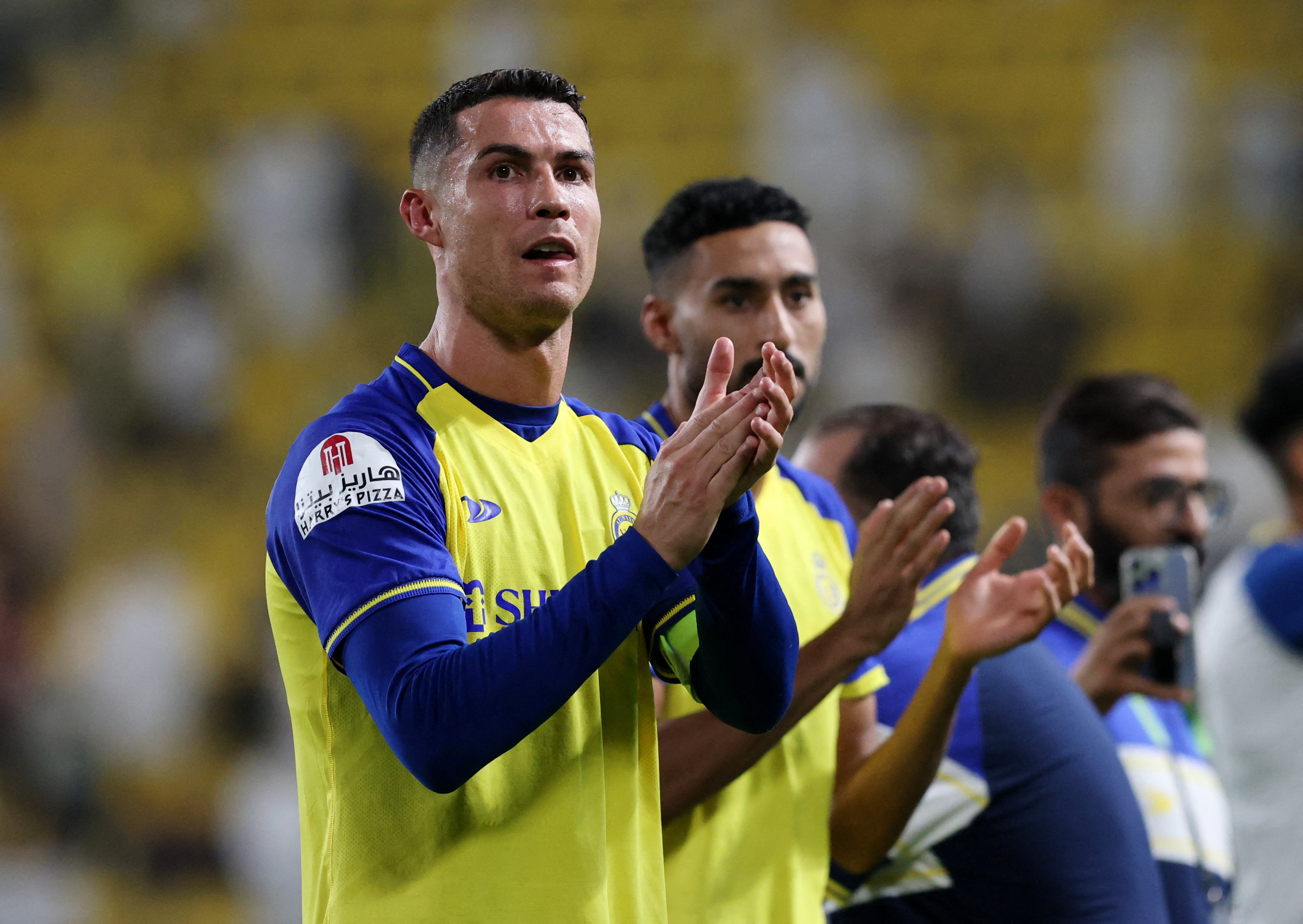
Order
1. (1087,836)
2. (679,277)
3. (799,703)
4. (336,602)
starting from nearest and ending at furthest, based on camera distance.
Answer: (336,602) < (799,703) < (1087,836) < (679,277)

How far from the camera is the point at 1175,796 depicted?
3242mm

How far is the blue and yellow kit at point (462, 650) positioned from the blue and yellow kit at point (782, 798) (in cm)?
58

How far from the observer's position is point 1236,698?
12.2 feet

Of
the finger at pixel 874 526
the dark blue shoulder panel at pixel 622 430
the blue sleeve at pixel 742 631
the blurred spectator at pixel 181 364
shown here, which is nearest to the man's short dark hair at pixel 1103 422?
the finger at pixel 874 526

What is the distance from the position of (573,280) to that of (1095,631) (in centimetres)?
206

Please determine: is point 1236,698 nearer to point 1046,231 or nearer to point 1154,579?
point 1154,579

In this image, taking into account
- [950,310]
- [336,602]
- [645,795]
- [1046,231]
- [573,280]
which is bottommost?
[645,795]

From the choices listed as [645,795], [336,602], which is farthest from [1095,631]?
[336,602]

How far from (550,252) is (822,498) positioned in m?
1.20

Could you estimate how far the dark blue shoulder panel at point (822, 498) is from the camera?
294 centimetres

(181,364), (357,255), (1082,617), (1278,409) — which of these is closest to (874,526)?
(1082,617)

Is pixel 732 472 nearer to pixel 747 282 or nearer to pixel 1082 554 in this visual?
pixel 1082 554

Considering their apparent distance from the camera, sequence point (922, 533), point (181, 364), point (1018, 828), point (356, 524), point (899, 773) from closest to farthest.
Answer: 1. point (356, 524)
2. point (922, 533)
3. point (899, 773)
4. point (1018, 828)
5. point (181, 364)

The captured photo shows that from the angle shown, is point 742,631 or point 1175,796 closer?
point 742,631
